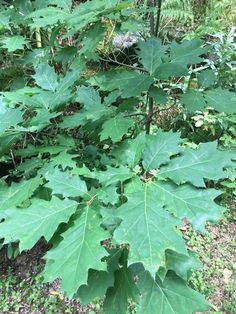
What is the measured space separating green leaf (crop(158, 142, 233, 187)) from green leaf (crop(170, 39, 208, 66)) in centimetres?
55

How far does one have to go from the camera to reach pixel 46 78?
5.58 ft

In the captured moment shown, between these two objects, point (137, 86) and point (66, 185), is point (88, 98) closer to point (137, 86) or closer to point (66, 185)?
point (137, 86)

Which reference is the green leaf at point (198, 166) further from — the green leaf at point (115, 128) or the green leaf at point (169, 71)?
the green leaf at point (169, 71)

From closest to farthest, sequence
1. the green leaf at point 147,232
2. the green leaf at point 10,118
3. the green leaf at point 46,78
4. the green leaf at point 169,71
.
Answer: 1. the green leaf at point 147,232
2. the green leaf at point 10,118
3. the green leaf at point 169,71
4. the green leaf at point 46,78

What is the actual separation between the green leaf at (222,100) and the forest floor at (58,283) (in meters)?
1.23

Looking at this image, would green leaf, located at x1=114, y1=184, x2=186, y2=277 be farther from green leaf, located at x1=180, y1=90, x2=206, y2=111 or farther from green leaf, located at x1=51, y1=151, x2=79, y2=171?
green leaf, located at x1=180, y1=90, x2=206, y2=111

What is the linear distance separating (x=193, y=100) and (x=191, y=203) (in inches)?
26.7

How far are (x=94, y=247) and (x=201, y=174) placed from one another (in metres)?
0.35

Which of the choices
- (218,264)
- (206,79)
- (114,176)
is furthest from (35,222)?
(218,264)

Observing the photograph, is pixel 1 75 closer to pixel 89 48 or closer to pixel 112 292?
pixel 89 48

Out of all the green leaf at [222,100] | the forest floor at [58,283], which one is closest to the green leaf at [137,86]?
the green leaf at [222,100]

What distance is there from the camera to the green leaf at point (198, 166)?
41.2 inches

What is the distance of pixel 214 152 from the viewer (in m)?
1.10

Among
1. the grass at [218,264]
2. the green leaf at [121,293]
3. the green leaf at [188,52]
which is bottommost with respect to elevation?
the grass at [218,264]
